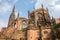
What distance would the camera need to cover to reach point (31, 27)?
49.7 meters

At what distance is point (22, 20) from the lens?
60.8 meters

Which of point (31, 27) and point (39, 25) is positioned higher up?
point (39, 25)

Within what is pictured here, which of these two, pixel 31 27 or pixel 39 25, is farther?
pixel 39 25

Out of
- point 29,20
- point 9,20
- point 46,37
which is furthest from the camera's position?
point 9,20

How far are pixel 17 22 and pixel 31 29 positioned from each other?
12.4 metres

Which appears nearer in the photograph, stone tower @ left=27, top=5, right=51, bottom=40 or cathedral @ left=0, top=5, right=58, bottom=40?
stone tower @ left=27, top=5, right=51, bottom=40

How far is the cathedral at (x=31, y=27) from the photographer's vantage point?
1886 inches

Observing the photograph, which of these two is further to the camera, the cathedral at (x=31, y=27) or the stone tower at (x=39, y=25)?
the cathedral at (x=31, y=27)

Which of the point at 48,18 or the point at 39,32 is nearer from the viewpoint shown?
the point at 39,32

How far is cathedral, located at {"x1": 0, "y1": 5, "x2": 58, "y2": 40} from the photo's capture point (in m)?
47.9

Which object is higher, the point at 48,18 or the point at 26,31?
the point at 48,18

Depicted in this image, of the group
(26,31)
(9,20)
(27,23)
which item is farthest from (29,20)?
(9,20)

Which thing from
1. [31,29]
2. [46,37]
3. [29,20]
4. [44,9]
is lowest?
Answer: [46,37]

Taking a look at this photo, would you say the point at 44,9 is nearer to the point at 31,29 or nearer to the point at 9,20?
the point at 31,29
